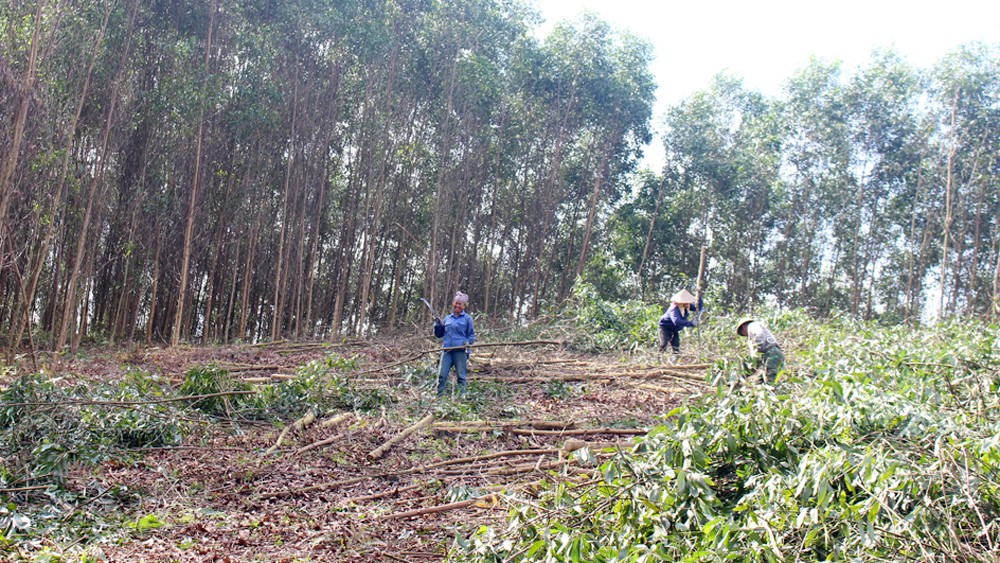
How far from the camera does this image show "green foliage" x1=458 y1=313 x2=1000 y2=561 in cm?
328

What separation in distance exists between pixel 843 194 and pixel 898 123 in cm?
267

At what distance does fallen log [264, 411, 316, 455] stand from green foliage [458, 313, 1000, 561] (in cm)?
296

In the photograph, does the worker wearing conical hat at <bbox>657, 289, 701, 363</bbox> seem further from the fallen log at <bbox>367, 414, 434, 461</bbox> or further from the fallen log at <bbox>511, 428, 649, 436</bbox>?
the fallen log at <bbox>367, 414, 434, 461</bbox>

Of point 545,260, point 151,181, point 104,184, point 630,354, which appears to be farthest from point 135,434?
point 545,260

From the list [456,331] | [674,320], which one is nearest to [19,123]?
[456,331]

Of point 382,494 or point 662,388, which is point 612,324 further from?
point 382,494

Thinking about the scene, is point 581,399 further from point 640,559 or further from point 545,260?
point 545,260

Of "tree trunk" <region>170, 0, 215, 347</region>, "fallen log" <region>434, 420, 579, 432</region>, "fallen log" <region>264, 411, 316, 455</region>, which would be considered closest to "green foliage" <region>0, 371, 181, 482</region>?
"fallen log" <region>264, 411, 316, 455</region>

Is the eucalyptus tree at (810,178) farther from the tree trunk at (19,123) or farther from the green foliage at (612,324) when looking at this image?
the tree trunk at (19,123)

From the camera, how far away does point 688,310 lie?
36.9 ft

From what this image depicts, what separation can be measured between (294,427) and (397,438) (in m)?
1.05

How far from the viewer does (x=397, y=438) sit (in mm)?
6805

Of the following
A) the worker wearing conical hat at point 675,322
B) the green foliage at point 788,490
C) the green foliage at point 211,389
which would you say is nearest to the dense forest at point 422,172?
the worker wearing conical hat at point 675,322

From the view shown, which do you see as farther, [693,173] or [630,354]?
[693,173]
